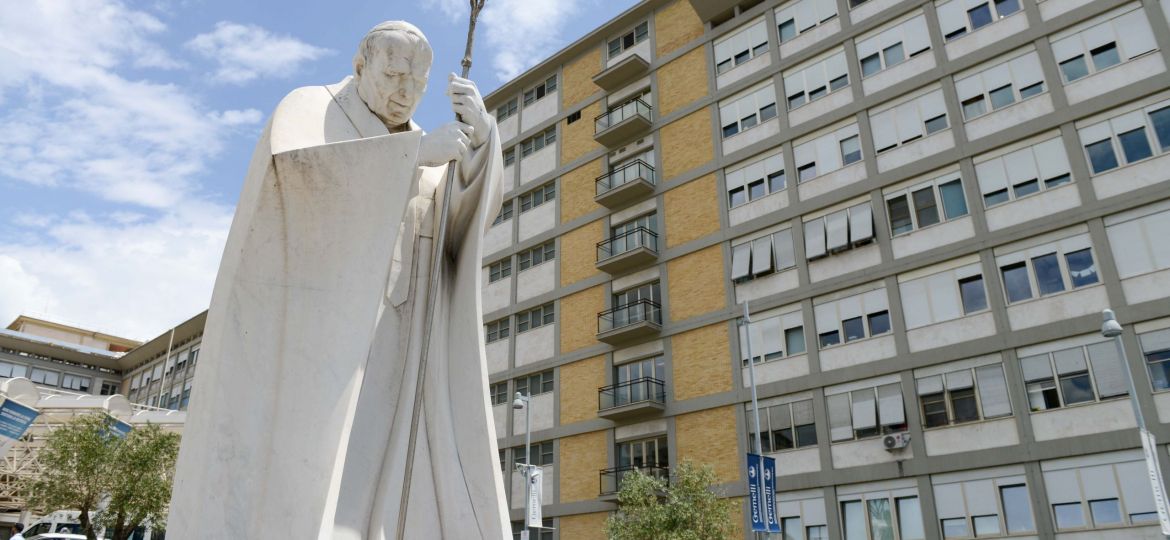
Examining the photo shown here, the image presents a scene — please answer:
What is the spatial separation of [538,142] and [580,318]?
11.2 metres

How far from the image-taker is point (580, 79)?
1726 inches

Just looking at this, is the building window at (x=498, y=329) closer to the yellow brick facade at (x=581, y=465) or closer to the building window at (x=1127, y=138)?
the yellow brick facade at (x=581, y=465)

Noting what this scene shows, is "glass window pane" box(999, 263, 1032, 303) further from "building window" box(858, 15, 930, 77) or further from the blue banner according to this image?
the blue banner

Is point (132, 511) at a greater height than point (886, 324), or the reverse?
point (886, 324)

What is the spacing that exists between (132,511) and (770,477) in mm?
18381

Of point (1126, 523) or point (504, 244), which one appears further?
point (504, 244)

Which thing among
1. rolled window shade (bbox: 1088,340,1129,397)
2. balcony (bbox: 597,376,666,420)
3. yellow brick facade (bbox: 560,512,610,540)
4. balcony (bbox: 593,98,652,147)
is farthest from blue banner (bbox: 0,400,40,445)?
rolled window shade (bbox: 1088,340,1129,397)

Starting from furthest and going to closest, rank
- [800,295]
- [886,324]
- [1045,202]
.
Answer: [800,295]
[886,324]
[1045,202]

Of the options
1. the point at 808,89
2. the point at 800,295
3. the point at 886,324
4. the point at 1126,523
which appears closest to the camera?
the point at 1126,523

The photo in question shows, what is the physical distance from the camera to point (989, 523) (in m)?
24.5

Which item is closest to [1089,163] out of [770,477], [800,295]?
[800,295]

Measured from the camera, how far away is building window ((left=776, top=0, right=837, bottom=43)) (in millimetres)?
33688

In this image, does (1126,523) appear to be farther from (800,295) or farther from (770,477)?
(800,295)

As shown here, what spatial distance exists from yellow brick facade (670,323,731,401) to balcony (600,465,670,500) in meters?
2.78
